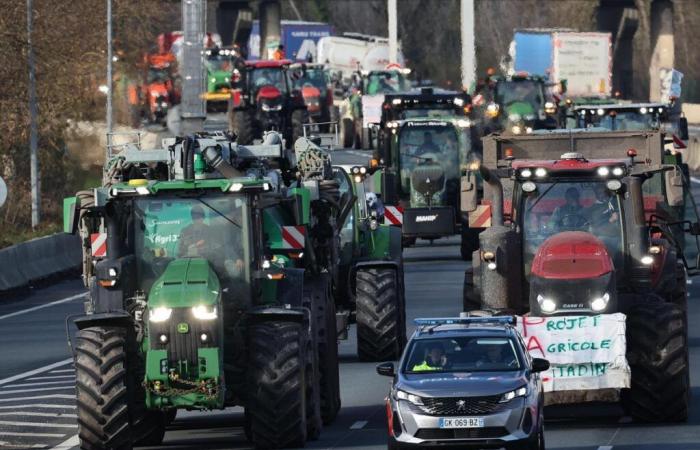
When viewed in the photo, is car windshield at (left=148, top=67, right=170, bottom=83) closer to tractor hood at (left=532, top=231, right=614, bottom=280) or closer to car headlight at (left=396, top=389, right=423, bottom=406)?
tractor hood at (left=532, top=231, right=614, bottom=280)

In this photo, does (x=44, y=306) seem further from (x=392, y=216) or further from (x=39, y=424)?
(x=39, y=424)

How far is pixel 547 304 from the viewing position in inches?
807

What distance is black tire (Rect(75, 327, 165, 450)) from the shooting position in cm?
1853

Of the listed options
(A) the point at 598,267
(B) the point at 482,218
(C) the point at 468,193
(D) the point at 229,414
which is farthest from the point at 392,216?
(A) the point at 598,267

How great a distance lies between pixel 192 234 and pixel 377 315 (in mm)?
7140

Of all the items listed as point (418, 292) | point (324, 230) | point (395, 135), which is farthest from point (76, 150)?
point (324, 230)

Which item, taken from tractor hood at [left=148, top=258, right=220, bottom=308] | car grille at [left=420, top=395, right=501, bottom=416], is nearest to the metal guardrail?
tractor hood at [left=148, top=258, right=220, bottom=308]

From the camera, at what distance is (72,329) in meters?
32.0

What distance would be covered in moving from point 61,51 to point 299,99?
1072 centimetres

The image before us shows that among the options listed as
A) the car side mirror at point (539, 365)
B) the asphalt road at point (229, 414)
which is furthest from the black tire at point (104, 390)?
the car side mirror at point (539, 365)

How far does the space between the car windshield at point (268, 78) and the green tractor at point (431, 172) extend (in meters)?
19.6

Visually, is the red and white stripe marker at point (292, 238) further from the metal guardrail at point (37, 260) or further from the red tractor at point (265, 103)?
the red tractor at point (265, 103)

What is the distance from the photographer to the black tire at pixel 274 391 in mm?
18844

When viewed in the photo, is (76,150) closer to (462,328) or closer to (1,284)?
(1,284)
